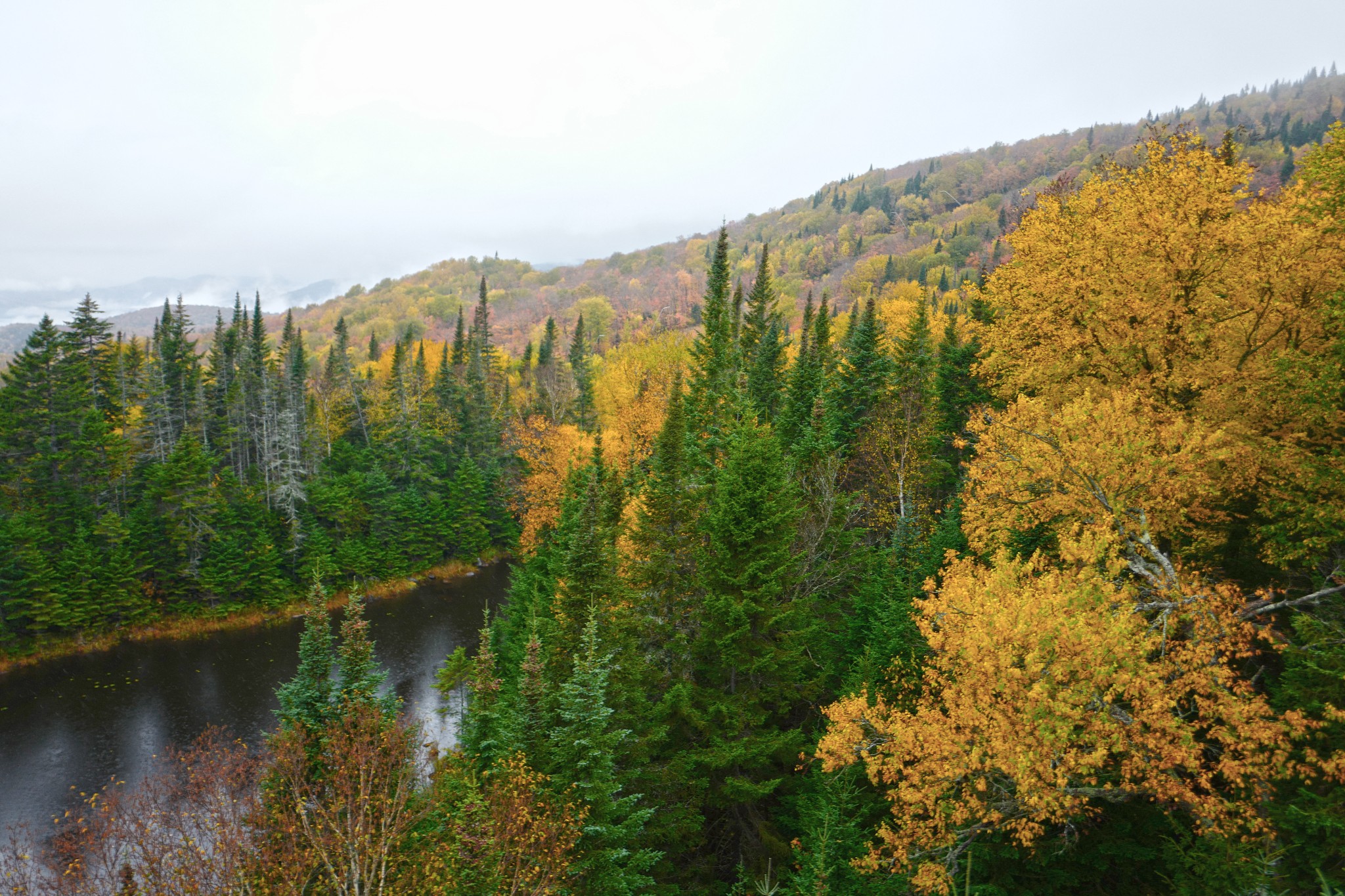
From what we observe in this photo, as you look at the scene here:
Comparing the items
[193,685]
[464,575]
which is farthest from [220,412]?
[193,685]

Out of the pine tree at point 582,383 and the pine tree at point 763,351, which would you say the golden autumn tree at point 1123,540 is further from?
→ the pine tree at point 582,383

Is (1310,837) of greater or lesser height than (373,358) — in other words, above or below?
below

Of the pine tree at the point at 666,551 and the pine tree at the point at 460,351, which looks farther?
the pine tree at the point at 460,351

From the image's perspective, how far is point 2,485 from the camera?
143 feet

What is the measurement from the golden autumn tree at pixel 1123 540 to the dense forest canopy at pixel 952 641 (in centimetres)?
11

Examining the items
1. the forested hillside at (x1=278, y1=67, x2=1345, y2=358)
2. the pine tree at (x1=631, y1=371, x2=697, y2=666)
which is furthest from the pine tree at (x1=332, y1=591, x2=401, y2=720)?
the forested hillside at (x1=278, y1=67, x2=1345, y2=358)

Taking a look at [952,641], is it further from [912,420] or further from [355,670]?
[912,420]

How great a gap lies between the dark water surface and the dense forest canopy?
3.63m

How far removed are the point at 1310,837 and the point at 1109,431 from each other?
285 inches

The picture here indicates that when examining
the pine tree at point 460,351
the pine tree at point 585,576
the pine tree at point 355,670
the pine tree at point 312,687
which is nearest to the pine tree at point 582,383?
the pine tree at point 460,351

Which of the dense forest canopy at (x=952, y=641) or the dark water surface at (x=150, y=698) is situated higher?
the dense forest canopy at (x=952, y=641)

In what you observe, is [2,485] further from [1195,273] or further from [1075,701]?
[1195,273]

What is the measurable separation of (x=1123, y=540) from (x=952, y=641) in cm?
472

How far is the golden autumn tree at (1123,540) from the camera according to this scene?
33.0 feet
